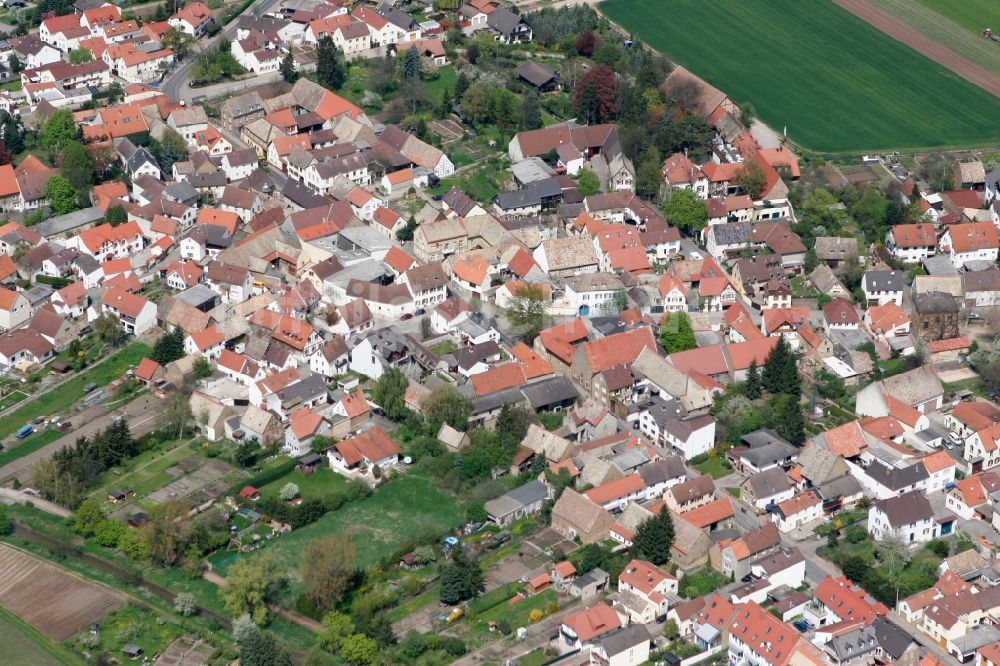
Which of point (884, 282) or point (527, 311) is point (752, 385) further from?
point (884, 282)

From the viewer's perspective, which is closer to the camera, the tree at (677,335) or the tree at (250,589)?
the tree at (250,589)

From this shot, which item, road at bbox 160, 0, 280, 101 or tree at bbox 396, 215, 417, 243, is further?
road at bbox 160, 0, 280, 101

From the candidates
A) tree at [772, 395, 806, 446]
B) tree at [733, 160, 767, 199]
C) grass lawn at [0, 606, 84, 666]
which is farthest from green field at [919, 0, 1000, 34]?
grass lawn at [0, 606, 84, 666]

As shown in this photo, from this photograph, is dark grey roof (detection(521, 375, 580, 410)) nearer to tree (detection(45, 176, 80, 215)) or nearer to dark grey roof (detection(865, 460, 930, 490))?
dark grey roof (detection(865, 460, 930, 490))

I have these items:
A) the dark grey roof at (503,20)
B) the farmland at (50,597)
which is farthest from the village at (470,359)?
the dark grey roof at (503,20)

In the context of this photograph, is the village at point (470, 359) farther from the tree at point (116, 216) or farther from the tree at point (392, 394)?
the tree at point (116, 216)

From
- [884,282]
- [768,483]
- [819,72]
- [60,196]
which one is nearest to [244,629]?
[768,483]
